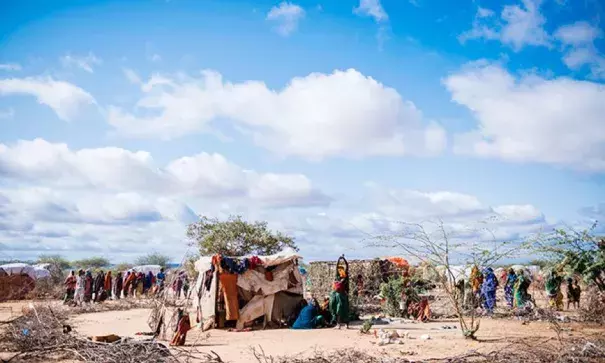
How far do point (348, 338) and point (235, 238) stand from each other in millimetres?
17827

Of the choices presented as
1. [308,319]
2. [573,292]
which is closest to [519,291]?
[573,292]

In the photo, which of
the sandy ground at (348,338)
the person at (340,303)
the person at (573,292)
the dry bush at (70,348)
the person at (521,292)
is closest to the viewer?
the dry bush at (70,348)

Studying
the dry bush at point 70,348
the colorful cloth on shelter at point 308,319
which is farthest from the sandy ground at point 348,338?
the dry bush at point 70,348

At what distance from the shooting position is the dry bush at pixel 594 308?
570 inches

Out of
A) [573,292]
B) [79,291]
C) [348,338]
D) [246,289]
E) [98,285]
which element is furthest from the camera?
[98,285]

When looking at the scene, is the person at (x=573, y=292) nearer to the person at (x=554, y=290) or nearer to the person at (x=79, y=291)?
the person at (x=554, y=290)

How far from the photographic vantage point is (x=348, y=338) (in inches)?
504

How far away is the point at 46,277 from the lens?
97.0 ft

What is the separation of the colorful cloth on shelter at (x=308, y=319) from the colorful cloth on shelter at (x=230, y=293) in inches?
73.2

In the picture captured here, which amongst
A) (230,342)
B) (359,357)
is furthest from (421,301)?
(359,357)

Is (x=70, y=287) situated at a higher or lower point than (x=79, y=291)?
higher

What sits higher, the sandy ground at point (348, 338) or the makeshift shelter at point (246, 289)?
the makeshift shelter at point (246, 289)

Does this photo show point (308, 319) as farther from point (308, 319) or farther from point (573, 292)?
point (573, 292)

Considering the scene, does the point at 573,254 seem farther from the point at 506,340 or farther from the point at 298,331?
the point at 298,331
